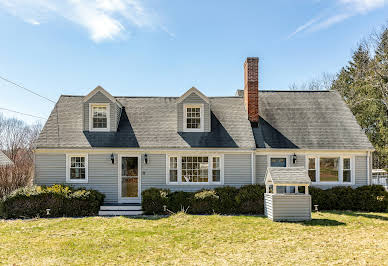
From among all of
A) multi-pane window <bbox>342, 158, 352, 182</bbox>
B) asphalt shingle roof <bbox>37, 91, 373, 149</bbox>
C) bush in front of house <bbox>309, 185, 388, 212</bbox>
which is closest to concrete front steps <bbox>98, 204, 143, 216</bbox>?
asphalt shingle roof <bbox>37, 91, 373, 149</bbox>

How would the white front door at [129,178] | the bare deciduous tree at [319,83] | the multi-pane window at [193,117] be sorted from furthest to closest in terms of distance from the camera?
the bare deciduous tree at [319,83] → the multi-pane window at [193,117] → the white front door at [129,178]

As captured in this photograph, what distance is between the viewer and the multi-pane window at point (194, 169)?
51.0ft

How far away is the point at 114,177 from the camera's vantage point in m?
15.2

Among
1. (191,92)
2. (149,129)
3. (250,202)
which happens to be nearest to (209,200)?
(250,202)

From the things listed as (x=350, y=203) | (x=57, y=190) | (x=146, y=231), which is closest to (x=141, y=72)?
(x=57, y=190)

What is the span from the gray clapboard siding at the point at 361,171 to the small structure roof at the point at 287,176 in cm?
485

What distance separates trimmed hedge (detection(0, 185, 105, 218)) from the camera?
1320cm

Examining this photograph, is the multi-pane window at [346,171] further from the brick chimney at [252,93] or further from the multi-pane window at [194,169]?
the multi-pane window at [194,169]

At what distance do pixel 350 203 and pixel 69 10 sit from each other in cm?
1519

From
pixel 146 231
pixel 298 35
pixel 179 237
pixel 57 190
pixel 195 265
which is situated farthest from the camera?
pixel 298 35

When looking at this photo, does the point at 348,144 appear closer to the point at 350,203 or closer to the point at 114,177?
the point at 350,203

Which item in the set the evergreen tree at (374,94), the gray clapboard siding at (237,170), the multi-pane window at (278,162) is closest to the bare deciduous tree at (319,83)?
the evergreen tree at (374,94)

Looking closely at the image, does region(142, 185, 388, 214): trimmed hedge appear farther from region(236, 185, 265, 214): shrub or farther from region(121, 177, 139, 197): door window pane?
region(121, 177, 139, 197): door window pane

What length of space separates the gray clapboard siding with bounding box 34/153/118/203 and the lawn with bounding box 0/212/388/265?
8.10 ft
